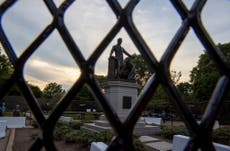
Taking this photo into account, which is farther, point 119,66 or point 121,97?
point 119,66

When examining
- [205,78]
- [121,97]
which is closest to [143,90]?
[121,97]

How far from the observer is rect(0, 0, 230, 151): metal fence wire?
695 mm

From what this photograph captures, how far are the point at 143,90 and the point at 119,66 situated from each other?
12.6 metres

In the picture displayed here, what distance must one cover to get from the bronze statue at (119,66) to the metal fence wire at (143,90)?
12.3 m

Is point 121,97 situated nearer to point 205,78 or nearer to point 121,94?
point 121,94

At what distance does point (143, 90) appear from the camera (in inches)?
29.7

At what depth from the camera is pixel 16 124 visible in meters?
15.2

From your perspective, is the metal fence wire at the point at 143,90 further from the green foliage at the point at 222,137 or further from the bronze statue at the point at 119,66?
the bronze statue at the point at 119,66

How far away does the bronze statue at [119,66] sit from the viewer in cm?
1323

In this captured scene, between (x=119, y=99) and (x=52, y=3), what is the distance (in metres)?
11.7

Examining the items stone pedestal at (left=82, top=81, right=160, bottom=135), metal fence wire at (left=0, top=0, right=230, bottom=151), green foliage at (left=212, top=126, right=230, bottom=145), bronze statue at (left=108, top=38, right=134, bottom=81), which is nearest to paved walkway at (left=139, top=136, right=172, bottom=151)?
green foliage at (left=212, top=126, right=230, bottom=145)

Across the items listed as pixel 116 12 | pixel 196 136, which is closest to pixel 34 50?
pixel 116 12

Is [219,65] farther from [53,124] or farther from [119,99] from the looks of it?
[119,99]

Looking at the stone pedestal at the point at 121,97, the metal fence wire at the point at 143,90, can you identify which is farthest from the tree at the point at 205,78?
the metal fence wire at the point at 143,90
